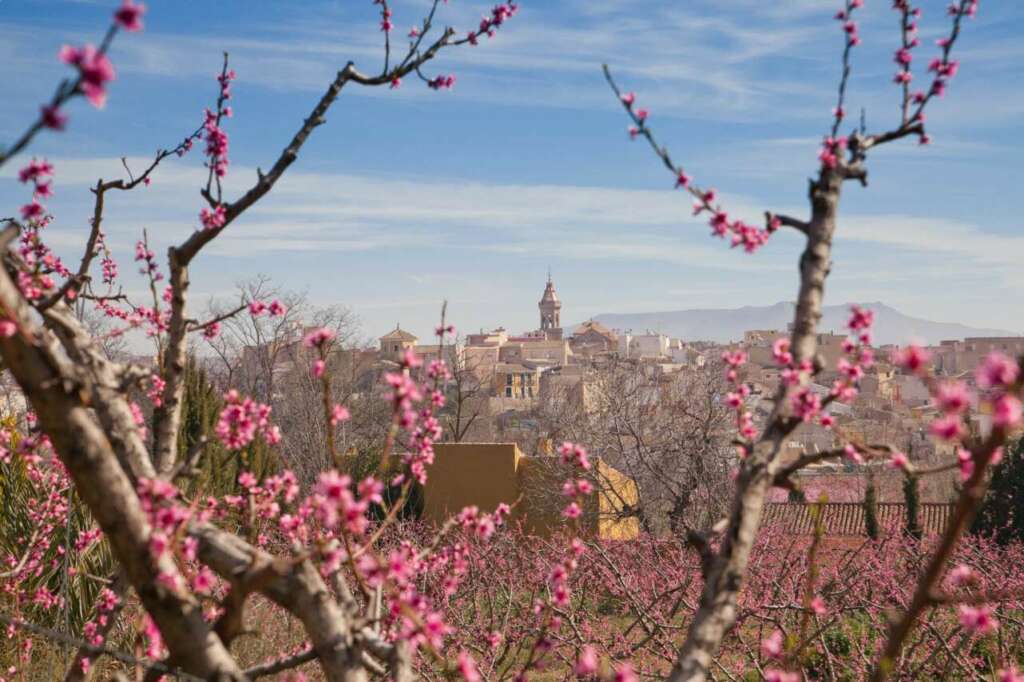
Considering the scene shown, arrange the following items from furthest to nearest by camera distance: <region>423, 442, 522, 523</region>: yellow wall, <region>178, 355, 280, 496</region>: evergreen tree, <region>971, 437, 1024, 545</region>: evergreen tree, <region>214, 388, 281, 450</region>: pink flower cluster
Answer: <region>423, 442, 522, 523</region>: yellow wall, <region>971, 437, 1024, 545</region>: evergreen tree, <region>178, 355, 280, 496</region>: evergreen tree, <region>214, 388, 281, 450</region>: pink flower cluster

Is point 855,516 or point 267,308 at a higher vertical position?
point 267,308

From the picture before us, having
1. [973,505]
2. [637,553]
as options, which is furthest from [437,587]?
[973,505]

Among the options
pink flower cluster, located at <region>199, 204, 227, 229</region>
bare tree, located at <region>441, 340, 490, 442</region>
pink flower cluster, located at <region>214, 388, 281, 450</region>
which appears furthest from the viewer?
bare tree, located at <region>441, 340, 490, 442</region>

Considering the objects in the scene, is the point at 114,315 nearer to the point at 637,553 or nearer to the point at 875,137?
the point at 875,137

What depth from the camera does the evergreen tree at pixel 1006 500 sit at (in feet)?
56.5

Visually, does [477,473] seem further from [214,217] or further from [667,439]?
[214,217]

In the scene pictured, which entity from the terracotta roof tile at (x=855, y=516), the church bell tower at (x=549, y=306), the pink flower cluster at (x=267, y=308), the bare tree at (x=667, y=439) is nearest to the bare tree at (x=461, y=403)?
the bare tree at (x=667, y=439)

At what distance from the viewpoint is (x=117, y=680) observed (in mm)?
2023

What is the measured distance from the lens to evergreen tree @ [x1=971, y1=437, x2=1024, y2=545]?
56.5 ft

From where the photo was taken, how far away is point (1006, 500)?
17.4 metres

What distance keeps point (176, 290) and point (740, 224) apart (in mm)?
1805

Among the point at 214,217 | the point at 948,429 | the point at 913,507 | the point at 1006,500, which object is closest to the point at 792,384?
the point at 948,429

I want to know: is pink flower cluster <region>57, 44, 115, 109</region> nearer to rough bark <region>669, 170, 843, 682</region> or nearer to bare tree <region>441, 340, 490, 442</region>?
rough bark <region>669, 170, 843, 682</region>

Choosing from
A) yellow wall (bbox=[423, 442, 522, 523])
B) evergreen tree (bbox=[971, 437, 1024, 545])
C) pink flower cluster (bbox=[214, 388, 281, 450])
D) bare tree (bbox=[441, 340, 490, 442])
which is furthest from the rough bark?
bare tree (bbox=[441, 340, 490, 442])
